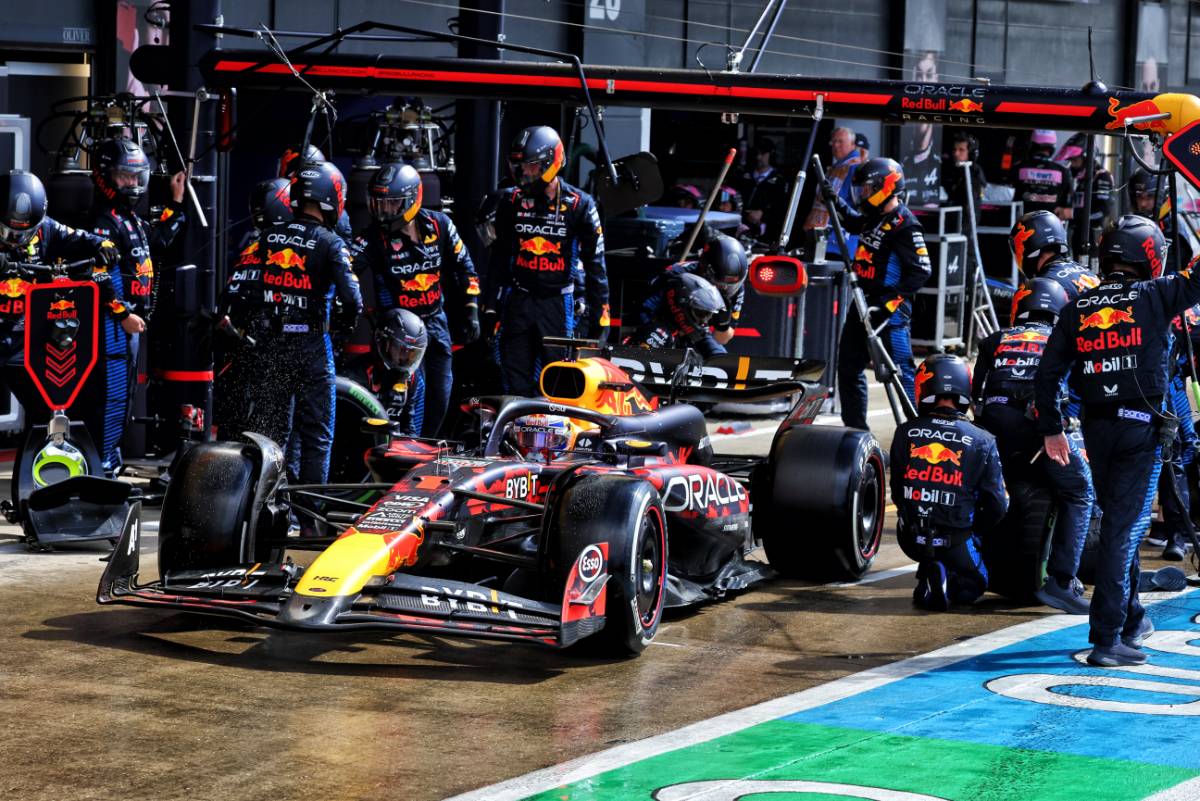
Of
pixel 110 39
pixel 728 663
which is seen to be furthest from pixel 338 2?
pixel 728 663

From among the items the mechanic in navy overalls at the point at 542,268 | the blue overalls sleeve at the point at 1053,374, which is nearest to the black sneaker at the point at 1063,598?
the blue overalls sleeve at the point at 1053,374

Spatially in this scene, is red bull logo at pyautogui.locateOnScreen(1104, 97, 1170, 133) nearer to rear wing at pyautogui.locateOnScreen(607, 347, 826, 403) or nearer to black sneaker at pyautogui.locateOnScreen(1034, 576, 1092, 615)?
rear wing at pyautogui.locateOnScreen(607, 347, 826, 403)

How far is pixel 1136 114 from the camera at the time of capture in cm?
1116

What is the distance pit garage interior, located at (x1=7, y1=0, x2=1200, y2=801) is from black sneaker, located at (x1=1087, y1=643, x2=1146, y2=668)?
0.20 ft

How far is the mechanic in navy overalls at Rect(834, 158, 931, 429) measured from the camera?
1325cm

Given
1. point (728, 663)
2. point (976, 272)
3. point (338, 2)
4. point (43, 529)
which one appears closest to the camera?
point (728, 663)

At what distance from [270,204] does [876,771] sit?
21.4 ft

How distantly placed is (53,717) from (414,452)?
249 cm

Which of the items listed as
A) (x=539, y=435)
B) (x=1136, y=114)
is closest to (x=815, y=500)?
(x=539, y=435)

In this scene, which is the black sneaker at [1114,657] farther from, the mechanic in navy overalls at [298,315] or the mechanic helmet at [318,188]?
the mechanic helmet at [318,188]

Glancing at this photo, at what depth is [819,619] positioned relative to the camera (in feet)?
30.1

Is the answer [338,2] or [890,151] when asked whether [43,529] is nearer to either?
[338,2]

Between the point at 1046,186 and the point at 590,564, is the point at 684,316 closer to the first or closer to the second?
the point at 590,564

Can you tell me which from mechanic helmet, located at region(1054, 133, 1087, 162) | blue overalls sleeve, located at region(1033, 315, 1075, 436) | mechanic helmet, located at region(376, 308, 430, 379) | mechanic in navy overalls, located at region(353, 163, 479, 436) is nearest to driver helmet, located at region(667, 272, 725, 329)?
mechanic helmet, located at region(376, 308, 430, 379)
